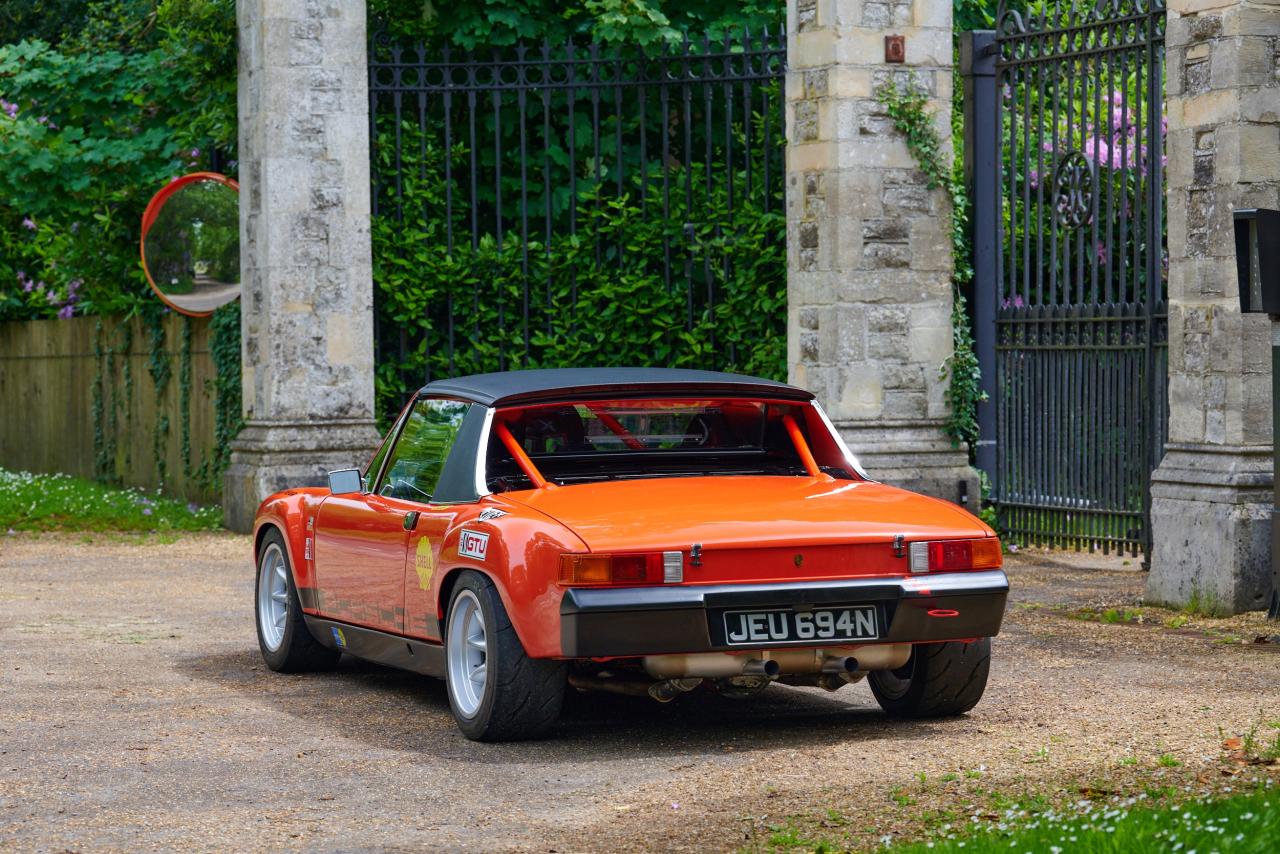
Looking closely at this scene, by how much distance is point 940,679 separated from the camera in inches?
283

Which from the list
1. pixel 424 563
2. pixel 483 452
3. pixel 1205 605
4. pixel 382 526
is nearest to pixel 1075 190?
pixel 1205 605

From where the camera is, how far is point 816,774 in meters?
6.24

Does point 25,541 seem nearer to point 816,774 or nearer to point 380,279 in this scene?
point 380,279

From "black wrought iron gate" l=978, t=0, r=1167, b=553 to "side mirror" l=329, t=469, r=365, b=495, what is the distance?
602cm

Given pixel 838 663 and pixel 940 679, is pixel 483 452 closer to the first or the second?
pixel 838 663

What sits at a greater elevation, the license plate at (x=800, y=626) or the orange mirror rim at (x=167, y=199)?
the orange mirror rim at (x=167, y=199)

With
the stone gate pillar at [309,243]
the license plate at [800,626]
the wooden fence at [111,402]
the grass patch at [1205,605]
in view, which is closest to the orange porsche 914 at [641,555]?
the license plate at [800,626]

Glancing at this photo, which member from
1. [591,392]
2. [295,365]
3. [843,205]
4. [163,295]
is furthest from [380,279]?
[591,392]

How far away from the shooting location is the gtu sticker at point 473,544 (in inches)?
267

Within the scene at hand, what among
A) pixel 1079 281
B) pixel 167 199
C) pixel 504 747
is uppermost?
pixel 167 199

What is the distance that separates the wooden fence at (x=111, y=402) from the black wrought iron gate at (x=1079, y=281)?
22.8 feet

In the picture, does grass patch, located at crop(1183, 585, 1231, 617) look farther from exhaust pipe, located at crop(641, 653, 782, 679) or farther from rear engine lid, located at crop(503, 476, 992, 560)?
exhaust pipe, located at crop(641, 653, 782, 679)

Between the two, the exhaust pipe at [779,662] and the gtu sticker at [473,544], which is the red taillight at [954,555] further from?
the gtu sticker at [473,544]

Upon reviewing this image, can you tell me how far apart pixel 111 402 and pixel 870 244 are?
9.03 meters
